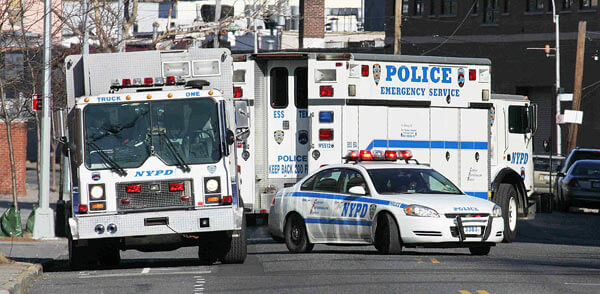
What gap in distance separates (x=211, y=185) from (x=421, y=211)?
3.04 metres

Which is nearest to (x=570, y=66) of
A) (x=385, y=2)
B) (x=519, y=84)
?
(x=519, y=84)

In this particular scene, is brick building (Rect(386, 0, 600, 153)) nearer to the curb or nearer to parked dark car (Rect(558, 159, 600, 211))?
parked dark car (Rect(558, 159, 600, 211))

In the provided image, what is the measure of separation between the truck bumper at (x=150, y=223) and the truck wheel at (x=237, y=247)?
A: 68 centimetres

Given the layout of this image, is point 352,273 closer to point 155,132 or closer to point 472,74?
point 155,132

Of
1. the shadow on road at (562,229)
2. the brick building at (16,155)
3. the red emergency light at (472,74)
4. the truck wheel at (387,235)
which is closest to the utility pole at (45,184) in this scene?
the red emergency light at (472,74)

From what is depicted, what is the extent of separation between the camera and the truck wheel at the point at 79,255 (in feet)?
53.1

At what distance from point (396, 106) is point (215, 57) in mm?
5154

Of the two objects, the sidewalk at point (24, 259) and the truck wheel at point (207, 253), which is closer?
the sidewalk at point (24, 259)

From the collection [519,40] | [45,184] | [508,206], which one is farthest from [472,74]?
[519,40]

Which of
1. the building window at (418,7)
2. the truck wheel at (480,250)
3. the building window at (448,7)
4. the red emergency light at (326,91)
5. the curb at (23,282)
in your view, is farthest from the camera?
the building window at (418,7)

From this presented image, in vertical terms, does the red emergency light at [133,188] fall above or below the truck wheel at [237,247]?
above

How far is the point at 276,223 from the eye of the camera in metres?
18.8

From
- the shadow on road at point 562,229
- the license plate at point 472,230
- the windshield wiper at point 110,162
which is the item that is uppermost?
the windshield wiper at point 110,162

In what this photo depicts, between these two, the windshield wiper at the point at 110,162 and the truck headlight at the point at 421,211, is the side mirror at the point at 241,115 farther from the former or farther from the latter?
the truck headlight at the point at 421,211
